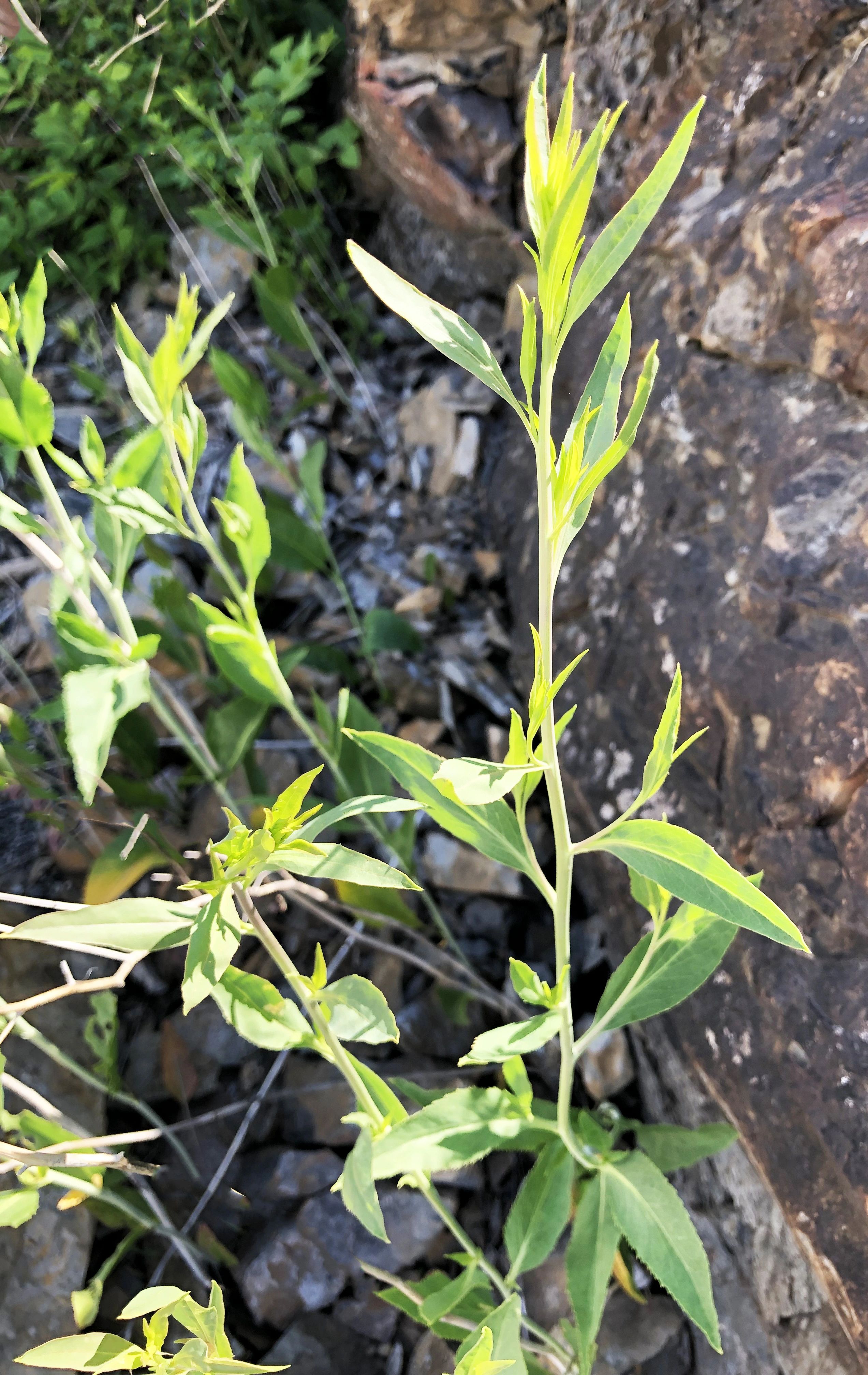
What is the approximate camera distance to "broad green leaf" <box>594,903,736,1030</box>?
2.97 feet

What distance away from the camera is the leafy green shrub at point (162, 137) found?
1771mm

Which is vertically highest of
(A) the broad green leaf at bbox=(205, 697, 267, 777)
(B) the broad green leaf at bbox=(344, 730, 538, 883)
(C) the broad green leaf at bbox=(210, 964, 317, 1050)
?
(B) the broad green leaf at bbox=(344, 730, 538, 883)

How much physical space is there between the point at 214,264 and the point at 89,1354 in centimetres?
216

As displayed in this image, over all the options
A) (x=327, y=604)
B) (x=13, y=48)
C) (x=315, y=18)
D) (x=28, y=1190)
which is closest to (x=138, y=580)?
(x=327, y=604)

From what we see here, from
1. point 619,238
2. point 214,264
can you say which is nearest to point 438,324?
point 619,238

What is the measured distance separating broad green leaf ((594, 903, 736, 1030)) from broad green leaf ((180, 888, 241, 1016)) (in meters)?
0.46

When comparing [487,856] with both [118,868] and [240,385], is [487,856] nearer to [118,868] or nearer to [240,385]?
[118,868]

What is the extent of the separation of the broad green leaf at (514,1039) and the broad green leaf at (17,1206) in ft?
1.60

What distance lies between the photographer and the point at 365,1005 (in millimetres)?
784

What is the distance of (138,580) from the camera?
1832 millimetres

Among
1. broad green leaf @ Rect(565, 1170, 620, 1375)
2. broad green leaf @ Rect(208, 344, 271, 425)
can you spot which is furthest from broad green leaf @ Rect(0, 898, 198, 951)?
broad green leaf @ Rect(208, 344, 271, 425)

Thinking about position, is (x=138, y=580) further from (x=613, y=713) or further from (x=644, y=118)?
(x=644, y=118)

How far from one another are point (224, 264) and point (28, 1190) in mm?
2010

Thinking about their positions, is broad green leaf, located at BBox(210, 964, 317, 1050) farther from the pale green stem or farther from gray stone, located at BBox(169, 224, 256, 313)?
gray stone, located at BBox(169, 224, 256, 313)
